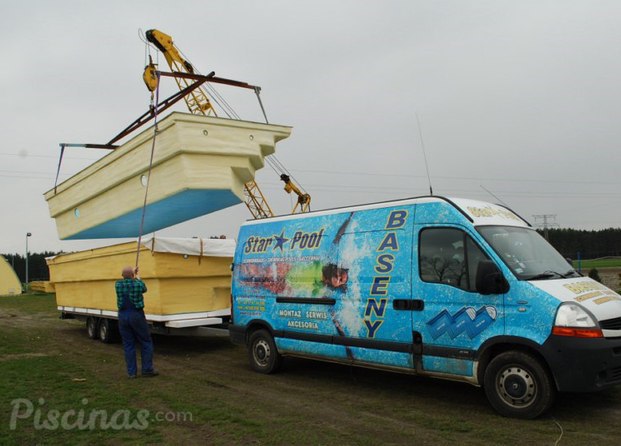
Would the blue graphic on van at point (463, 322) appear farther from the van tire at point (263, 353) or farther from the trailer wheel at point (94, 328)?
the trailer wheel at point (94, 328)

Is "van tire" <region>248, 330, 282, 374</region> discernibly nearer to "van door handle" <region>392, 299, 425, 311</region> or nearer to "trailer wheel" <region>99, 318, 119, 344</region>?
"van door handle" <region>392, 299, 425, 311</region>

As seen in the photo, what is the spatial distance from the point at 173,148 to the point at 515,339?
256 inches

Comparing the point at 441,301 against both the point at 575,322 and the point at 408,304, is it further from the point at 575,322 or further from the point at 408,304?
the point at 575,322

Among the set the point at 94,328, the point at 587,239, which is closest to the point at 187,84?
the point at 94,328

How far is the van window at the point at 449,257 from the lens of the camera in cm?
598

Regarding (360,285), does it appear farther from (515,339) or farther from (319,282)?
(515,339)

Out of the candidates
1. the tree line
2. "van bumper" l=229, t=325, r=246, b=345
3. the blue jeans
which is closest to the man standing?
the blue jeans

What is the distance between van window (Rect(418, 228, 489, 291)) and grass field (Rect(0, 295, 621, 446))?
1.46 metres

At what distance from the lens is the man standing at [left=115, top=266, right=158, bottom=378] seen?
834cm

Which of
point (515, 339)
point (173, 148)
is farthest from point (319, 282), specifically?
point (173, 148)

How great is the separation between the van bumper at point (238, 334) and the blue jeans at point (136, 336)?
134 centimetres

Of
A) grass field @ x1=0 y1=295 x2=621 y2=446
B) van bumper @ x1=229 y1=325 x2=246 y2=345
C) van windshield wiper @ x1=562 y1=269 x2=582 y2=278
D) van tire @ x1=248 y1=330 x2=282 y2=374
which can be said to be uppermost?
van windshield wiper @ x1=562 y1=269 x2=582 y2=278

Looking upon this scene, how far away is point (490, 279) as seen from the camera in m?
5.64

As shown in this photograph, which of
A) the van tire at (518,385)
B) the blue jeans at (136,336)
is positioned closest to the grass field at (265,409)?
the van tire at (518,385)
